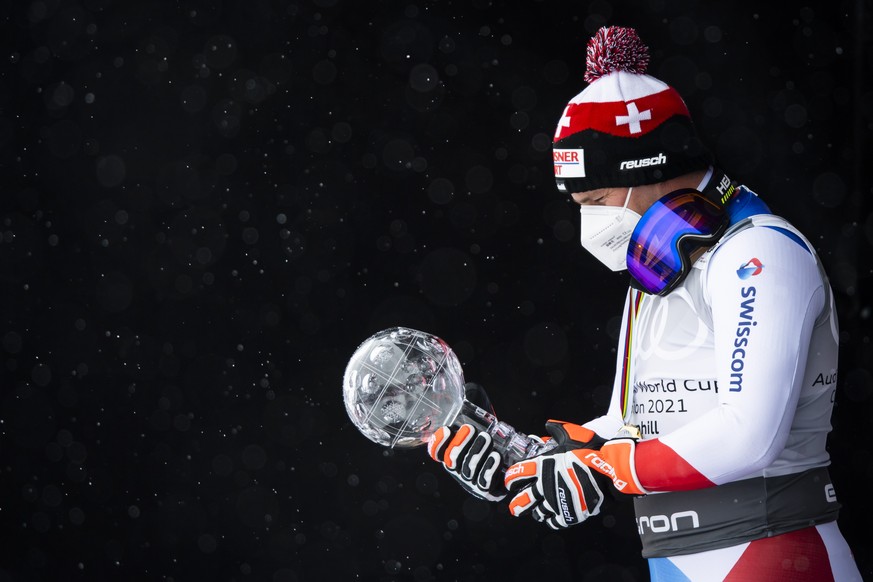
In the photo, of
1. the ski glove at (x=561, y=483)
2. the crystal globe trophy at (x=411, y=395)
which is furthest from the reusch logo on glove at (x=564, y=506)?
the crystal globe trophy at (x=411, y=395)

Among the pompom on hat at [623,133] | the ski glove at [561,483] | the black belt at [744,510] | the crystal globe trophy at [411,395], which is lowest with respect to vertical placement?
the black belt at [744,510]

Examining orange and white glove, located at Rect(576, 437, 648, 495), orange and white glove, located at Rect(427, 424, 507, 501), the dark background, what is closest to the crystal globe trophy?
orange and white glove, located at Rect(427, 424, 507, 501)

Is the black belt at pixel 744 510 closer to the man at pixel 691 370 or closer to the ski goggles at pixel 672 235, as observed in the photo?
the man at pixel 691 370

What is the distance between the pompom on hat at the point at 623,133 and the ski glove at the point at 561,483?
45 cm

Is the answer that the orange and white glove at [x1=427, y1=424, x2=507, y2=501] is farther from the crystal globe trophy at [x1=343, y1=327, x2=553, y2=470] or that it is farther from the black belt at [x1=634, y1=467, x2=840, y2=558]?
the black belt at [x1=634, y1=467, x2=840, y2=558]

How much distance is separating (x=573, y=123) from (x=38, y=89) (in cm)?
201

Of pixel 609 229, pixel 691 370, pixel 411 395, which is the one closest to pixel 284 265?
pixel 411 395

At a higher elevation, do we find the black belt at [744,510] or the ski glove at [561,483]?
the ski glove at [561,483]

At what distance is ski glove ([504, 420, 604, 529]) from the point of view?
4.90 ft

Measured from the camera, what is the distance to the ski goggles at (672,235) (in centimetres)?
143

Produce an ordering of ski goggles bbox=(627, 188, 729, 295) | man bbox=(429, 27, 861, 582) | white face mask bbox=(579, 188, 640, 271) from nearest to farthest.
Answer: man bbox=(429, 27, 861, 582)
ski goggles bbox=(627, 188, 729, 295)
white face mask bbox=(579, 188, 640, 271)

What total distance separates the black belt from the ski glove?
13 centimetres

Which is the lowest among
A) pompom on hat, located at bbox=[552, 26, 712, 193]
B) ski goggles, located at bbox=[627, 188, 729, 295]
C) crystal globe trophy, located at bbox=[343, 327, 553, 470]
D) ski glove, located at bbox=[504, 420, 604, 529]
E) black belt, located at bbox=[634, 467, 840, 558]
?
black belt, located at bbox=[634, 467, 840, 558]

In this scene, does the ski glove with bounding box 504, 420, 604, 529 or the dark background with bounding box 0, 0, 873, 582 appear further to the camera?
the dark background with bounding box 0, 0, 873, 582
